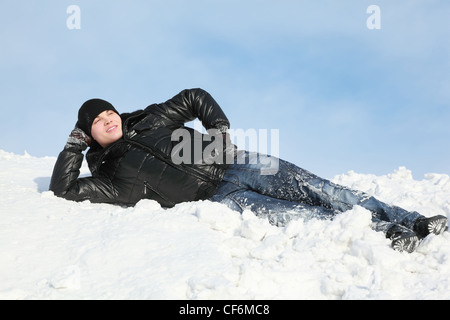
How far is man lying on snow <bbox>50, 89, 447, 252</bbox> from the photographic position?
4.02 meters

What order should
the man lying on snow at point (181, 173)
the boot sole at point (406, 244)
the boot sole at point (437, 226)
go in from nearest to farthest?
the boot sole at point (406, 244), the boot sole at point (437, 226), the man lying on snow at point (181, 173)

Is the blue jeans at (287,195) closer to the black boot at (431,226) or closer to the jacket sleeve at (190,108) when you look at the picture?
the black boot at (431,226)

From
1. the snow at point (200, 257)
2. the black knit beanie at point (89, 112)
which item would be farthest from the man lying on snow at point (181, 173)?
the snow at point (200, 257)

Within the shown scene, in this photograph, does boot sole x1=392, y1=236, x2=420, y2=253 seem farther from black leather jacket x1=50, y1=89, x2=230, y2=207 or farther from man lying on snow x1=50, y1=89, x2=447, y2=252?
black leather jacket x1=50, y1=89, x2=230, y2=207

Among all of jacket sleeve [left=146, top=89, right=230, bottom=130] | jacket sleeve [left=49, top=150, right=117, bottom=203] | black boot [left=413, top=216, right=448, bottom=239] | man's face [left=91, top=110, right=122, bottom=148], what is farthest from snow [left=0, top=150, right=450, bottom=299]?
jacket sleeve [left=146, top=89, right=230, bottom=130]

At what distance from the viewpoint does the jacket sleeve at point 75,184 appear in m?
4.45

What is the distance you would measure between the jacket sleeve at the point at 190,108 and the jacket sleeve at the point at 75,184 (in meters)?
1.04

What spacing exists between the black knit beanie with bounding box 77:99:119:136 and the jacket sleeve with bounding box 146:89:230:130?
55 cm

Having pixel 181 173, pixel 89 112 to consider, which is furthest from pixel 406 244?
pixel 89 112

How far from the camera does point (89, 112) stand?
15.6ft

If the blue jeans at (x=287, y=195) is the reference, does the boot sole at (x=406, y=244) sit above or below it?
below

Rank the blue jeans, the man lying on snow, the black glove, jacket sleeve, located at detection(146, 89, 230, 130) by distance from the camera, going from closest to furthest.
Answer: the blue jeans
the man lying on snow
the black glove
jacket sleeve, located at detection(146, 89, 230, 130)

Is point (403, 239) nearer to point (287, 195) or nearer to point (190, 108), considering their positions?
point (287, 195)
